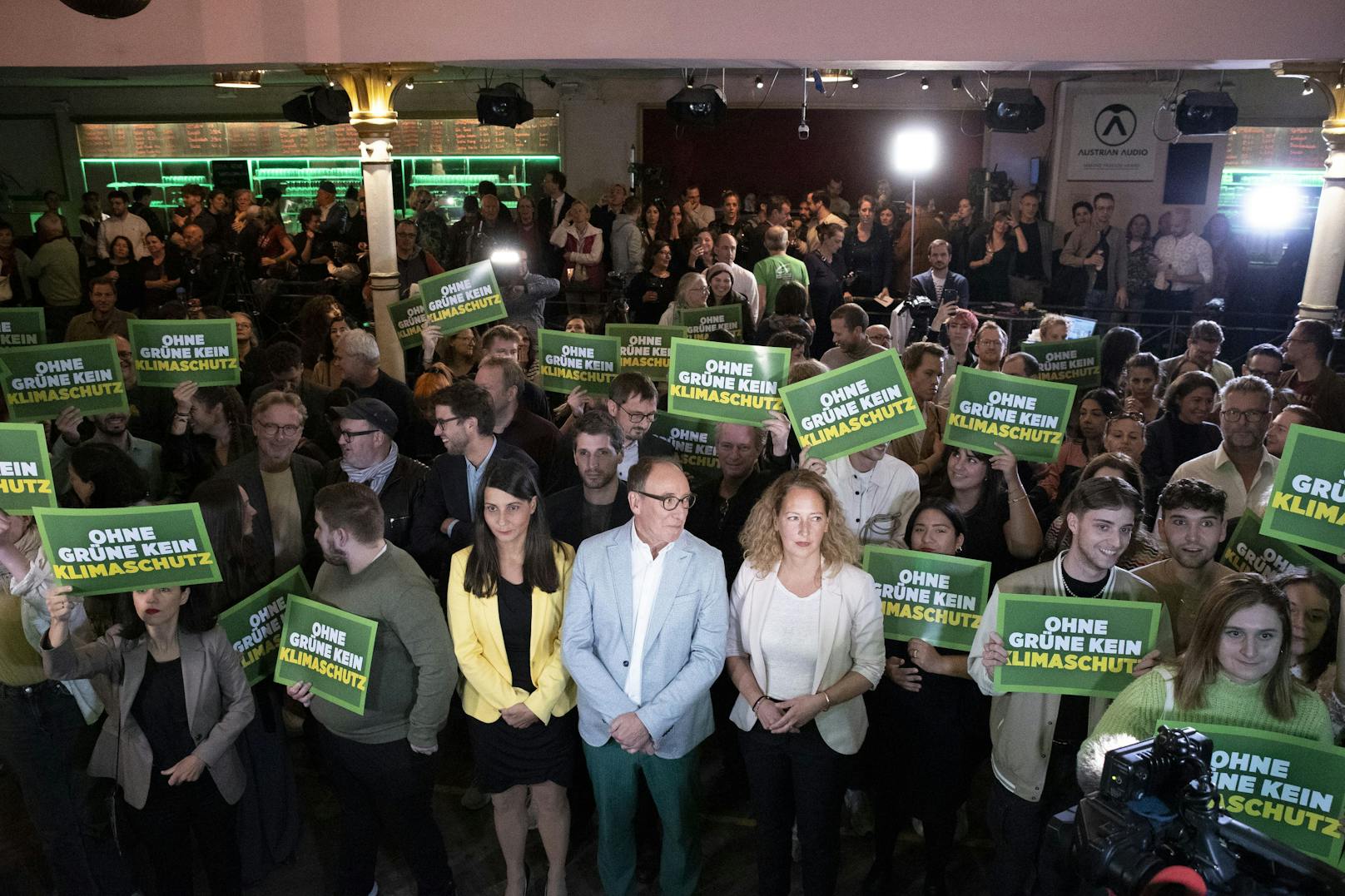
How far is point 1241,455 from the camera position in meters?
4.37

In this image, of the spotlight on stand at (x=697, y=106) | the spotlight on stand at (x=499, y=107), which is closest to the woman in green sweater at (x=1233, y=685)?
the spotlight on stand at (x=697, y=106)

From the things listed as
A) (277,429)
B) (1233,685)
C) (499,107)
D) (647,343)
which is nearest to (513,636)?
(277,429)

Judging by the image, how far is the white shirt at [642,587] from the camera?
3.20m

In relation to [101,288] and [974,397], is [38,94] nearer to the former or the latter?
[101,288]

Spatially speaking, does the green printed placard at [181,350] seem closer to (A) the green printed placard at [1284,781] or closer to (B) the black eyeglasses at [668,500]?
(B) the black eyeglasses at [668,500]

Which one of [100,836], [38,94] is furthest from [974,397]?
[38,94]

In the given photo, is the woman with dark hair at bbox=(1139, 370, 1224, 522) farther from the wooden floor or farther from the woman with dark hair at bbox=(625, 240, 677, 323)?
the woman with dark hair at bbox=(625, 240, 677, 323)

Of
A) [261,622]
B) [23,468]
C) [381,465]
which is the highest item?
[23,468]

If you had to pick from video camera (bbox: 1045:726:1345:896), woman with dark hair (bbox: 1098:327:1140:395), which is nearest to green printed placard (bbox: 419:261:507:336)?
woman with dark hair (bbox: 1098:327:1140:395)

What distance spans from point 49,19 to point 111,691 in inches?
233

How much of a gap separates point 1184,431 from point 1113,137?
8519mm

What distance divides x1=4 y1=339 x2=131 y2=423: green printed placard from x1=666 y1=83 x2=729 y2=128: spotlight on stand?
517 centimetres

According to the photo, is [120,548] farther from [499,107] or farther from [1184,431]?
[499,107]

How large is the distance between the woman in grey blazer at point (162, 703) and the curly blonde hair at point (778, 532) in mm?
1590
